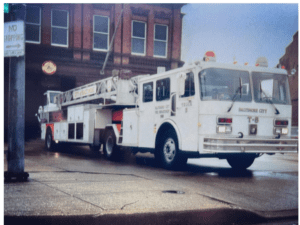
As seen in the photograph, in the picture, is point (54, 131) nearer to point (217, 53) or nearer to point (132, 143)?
point (132, 143)

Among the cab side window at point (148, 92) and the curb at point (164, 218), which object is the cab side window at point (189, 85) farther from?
the curb at point (164, 218)

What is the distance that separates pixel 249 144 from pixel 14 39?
17.1 feet

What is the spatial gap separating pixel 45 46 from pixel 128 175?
498 centimetres

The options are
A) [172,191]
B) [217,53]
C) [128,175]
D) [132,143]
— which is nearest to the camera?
[172,191]

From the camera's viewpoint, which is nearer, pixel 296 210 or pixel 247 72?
pixel 296 210

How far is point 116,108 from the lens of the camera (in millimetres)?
12531

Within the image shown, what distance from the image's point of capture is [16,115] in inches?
257

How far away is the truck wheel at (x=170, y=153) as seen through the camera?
9148mm

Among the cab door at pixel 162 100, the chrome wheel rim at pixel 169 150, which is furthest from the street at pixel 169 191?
the cab door at pixel 162 100

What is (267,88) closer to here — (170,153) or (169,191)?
(170,153)

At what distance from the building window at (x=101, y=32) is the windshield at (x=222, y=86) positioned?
361 cm

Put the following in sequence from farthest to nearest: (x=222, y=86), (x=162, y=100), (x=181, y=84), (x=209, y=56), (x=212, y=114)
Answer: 1. (x=162, y=100)
2. (x=181, y=84)
3. (x=209, y=56)
4. (x=222, y=86)
5. (x=212, y=114)

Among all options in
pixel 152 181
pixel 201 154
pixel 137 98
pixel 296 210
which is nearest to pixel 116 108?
pixel 137 98

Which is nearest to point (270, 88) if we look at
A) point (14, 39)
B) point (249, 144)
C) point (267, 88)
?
point (267, 88)
